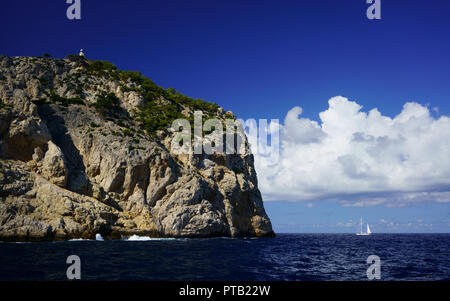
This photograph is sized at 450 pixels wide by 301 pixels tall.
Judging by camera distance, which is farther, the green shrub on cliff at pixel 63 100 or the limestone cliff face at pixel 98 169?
the green shrub on cliff at pixel 63 100

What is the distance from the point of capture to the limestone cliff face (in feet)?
169

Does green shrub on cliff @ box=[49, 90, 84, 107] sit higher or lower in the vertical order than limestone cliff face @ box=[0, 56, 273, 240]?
higher

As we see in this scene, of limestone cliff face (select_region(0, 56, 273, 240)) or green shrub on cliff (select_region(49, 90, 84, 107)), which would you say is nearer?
limestone cliff face (select_region(0, 56, 273, 240))

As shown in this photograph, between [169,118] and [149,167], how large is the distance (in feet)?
68.1

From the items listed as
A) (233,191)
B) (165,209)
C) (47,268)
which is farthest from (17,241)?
(233,191)

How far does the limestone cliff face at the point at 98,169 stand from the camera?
51625mm

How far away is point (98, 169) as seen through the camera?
64.4 metres

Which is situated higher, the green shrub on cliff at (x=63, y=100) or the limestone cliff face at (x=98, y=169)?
the green shrub on cliff at (x=63, y=100)

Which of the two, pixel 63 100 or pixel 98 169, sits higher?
pixel 63 100

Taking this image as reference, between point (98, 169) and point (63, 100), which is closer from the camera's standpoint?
point (98, 169)

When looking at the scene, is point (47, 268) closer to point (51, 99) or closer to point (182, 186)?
point (182, 186)

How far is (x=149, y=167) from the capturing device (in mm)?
66375
